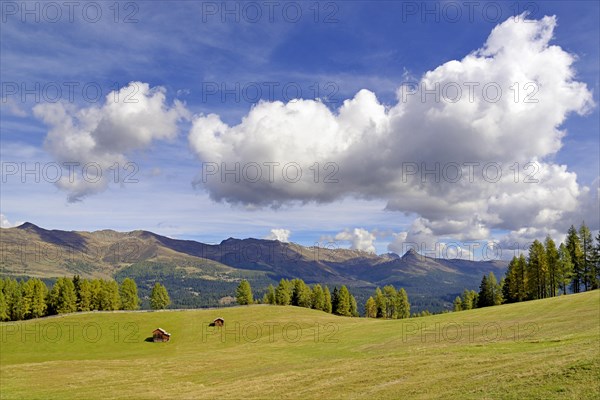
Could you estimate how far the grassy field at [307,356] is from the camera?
28609 mm

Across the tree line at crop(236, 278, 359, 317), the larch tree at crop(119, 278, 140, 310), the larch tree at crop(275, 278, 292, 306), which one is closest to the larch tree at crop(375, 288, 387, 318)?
the tree line at crop(236, 278, 359, 317)

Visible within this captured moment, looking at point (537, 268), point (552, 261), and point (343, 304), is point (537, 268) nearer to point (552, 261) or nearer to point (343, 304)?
point (552, 261)

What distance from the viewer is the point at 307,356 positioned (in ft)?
212

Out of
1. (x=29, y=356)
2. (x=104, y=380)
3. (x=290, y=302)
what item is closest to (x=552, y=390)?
(x=104, y=380)

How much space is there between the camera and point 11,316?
12912 centimetres

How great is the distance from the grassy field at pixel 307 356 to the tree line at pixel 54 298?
55.2 ft

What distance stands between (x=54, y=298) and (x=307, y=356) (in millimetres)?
104569

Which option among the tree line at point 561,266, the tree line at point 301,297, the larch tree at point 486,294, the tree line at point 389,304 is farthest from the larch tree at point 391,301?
the tree line at point 561,266

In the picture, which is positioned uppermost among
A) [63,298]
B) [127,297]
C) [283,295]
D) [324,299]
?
[63,298]

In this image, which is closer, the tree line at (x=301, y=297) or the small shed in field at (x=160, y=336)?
the small shed in field at (x=160, y=336)

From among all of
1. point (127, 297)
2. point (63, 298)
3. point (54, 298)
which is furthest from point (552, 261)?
point (54, 298)

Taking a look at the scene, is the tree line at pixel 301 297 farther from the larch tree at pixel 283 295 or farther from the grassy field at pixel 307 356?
the grassy field at pixel 307 356

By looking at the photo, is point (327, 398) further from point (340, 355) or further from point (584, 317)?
point (584, 317)

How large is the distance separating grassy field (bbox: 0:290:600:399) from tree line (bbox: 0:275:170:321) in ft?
55.2
